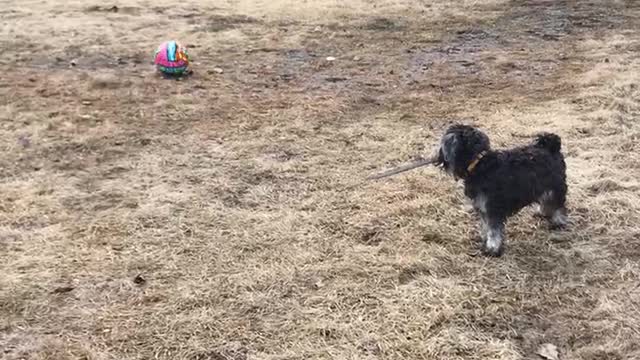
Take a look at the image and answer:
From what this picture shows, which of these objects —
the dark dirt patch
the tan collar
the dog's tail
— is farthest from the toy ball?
the dog's tail

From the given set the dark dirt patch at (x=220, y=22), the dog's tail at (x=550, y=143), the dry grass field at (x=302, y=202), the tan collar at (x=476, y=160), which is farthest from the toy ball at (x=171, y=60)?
the dog's tail at (x=550, y=143)

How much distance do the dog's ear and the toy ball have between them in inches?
155

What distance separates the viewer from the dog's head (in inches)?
152

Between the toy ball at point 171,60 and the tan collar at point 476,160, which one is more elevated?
the tan collar at point 476,160

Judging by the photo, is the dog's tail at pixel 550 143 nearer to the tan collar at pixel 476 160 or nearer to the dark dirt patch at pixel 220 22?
the tan collar at pixel 476 160

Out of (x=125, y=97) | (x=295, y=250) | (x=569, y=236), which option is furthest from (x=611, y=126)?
(x=125, y=97)

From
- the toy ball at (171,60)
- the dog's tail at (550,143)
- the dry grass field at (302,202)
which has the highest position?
the dog's tail at (550,143)

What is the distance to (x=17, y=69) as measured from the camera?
7344 millimetres

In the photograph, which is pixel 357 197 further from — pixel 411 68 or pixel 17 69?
pixel 17 69

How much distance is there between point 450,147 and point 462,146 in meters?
0.07

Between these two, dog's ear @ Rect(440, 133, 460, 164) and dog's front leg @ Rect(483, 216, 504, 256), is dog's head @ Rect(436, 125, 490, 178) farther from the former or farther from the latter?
dog's front leg @ Rect(483, 216, 504, 256)

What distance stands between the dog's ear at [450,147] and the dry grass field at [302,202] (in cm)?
52

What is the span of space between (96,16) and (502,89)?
597 cm

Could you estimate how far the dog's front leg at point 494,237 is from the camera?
154 inches
